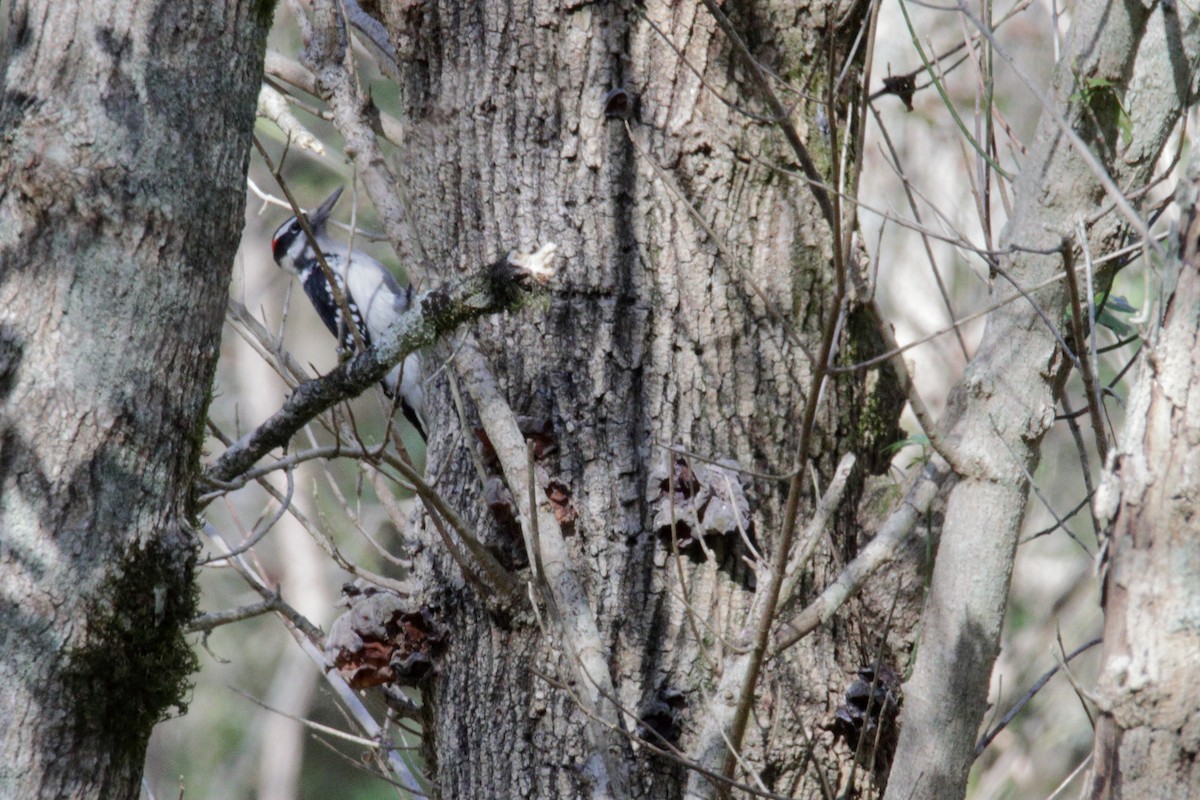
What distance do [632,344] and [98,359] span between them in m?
1.17

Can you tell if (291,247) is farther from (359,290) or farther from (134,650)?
(134,650)

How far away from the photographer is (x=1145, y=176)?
230cm

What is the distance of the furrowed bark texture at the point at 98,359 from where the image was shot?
68.7 inches

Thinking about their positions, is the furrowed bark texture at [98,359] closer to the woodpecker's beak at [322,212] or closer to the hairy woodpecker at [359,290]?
the hairy woodpecker at [359,290]

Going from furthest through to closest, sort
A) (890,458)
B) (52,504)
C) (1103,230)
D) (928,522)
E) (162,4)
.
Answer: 1. (890,458)
2. (928,522)
3. (1103,230)
4. (162,4)
5. (52,504)

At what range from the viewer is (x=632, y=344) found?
8.26 ft

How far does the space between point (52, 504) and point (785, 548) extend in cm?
123

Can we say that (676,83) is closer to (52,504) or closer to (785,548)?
(785,548)

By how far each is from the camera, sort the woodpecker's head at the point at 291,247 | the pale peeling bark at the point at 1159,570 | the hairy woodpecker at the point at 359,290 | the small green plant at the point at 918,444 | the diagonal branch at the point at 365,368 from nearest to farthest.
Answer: the pale peeling bark at the point at 1159,570 < the diagonal branch at the point at 365,368 < the small green plant at the point at 918,444 < the hairy woodpecker at the point at 359,290 < the woodpecker's head at the point at 291,247

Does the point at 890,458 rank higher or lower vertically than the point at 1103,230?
lower

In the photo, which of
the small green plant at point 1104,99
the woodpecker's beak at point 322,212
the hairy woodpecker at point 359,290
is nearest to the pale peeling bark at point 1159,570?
the small green plant at point 1104,99

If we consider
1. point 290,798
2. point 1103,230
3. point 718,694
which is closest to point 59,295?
point 718,694

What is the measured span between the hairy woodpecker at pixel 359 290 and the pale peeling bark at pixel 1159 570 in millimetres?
4098

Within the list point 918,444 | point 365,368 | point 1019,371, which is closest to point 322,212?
point 365,368
